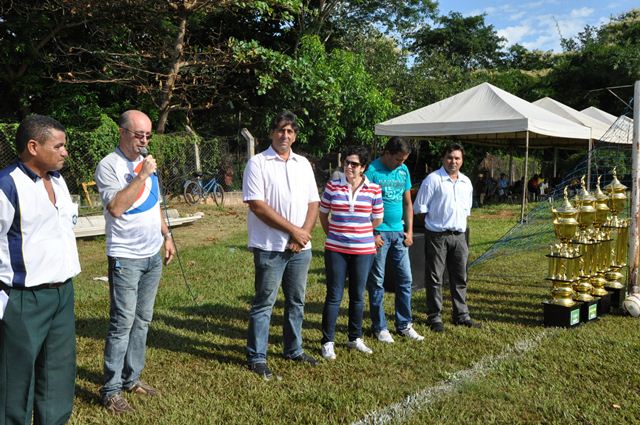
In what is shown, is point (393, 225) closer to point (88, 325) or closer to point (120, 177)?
point (120, 177)

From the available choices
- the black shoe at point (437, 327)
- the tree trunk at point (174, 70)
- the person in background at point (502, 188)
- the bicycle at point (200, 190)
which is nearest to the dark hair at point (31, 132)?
the black shoe at point (437, 327)

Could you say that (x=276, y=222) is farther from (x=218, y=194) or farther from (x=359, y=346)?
(x=218, y=194)

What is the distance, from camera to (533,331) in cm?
491

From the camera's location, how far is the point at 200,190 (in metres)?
15.2

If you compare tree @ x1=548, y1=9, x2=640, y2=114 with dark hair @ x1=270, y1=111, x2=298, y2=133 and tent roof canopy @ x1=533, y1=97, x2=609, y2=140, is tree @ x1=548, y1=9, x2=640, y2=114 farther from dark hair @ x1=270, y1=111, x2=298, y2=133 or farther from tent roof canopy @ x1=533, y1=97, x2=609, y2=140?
dark hair @ x1=270, y1=111, x2=298, y2=133

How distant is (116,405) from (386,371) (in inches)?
74.2

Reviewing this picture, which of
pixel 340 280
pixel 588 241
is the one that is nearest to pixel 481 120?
pixel 588 241

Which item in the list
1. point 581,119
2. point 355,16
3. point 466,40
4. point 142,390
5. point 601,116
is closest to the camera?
point 142,390

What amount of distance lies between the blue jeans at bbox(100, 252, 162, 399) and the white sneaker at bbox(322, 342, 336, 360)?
56.4 inches

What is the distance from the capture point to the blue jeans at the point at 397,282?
466 cm

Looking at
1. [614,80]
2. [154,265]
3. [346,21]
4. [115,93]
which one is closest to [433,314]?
[154,265]

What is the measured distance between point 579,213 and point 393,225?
201cm

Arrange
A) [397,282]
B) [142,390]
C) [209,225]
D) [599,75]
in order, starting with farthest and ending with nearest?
[599,75], [209,225], [397,282], [142,390]

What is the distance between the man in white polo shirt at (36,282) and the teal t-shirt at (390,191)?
8.55ft
